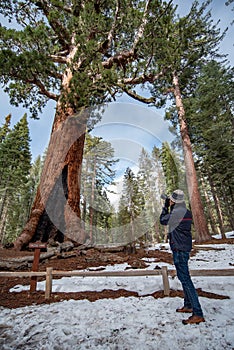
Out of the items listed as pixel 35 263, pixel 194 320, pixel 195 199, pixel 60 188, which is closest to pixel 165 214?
pixel 194 320

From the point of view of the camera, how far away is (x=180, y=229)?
2.70m

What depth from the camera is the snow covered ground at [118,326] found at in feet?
6.63

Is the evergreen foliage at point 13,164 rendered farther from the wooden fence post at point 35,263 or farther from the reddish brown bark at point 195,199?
the reddish brown bark at point 195,199

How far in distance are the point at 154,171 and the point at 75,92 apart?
20967 mm

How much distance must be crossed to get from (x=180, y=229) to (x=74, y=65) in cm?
685

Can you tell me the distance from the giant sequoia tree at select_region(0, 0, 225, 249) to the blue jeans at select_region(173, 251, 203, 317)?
495 cm

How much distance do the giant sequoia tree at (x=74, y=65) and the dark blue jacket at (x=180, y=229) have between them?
4.97 m

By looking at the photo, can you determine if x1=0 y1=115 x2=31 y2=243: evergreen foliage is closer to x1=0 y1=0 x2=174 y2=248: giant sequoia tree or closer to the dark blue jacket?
x1=0 y1=0 x2=174 y2=248: giant sequoia tree

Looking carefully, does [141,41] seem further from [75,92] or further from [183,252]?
[183,252]

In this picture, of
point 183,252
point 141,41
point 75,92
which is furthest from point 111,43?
point 183,252

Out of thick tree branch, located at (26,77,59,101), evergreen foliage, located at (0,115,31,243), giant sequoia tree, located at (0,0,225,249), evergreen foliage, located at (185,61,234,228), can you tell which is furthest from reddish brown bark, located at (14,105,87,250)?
evergreen foliage, located at (0,115,31,243)

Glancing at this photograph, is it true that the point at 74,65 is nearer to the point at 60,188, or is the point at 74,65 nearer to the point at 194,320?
the point at 60,188

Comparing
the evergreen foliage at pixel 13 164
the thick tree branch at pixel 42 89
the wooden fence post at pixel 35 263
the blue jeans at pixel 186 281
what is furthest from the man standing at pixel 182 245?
the evergreen foliage at pixel 13 164

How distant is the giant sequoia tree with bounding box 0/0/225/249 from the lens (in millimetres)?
6133
